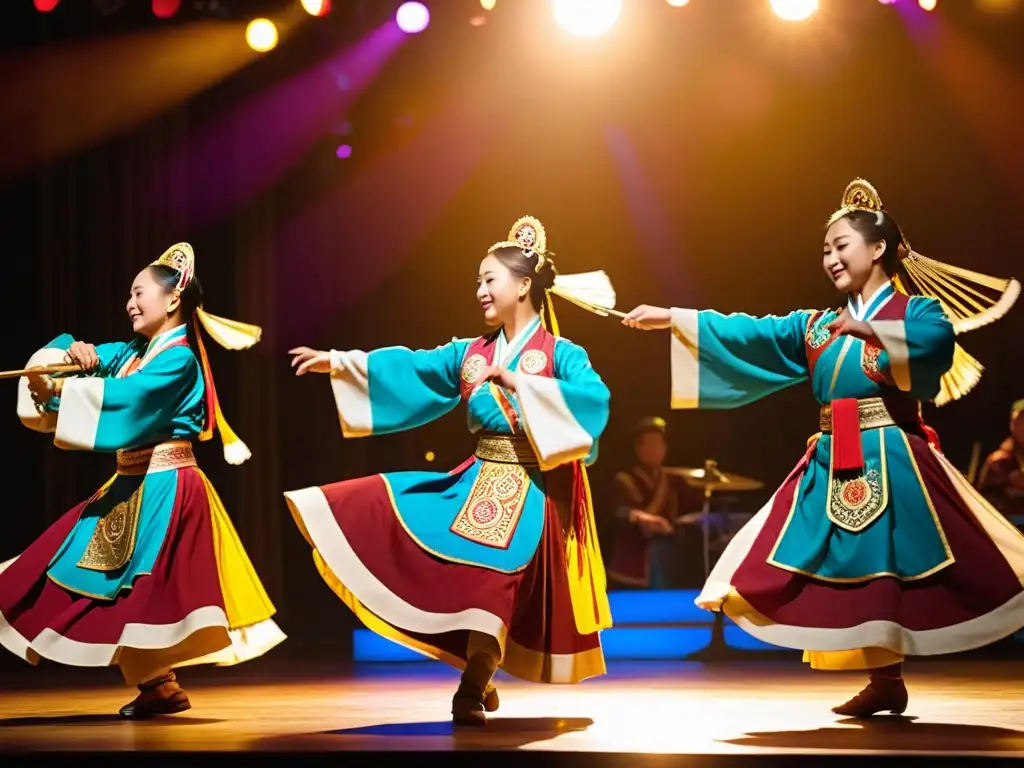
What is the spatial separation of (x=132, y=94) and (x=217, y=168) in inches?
19.8

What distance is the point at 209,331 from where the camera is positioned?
12.8 ft

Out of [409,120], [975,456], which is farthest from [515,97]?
[975,456]

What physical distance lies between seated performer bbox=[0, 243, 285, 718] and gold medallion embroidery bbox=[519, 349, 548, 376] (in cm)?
96

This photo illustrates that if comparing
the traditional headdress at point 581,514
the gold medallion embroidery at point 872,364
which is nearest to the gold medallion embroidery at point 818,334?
the gold medallion embroidery at point 872,364

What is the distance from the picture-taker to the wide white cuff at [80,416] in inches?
141

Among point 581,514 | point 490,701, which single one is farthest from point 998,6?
point 490,701

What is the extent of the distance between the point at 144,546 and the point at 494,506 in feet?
3.17

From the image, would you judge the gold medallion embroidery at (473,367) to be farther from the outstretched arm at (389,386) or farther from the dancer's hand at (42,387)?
the dancer's hand at (42,387)

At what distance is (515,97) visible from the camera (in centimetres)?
656

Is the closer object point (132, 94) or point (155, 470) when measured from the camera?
point (155, 470)

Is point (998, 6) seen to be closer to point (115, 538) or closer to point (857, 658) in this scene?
point (857, 658)

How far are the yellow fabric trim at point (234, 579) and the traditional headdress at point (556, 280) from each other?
1.05 meters

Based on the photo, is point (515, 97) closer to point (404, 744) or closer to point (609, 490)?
point (609, 490)

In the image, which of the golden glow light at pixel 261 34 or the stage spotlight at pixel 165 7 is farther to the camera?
the golden glow light at pixel 261 34
